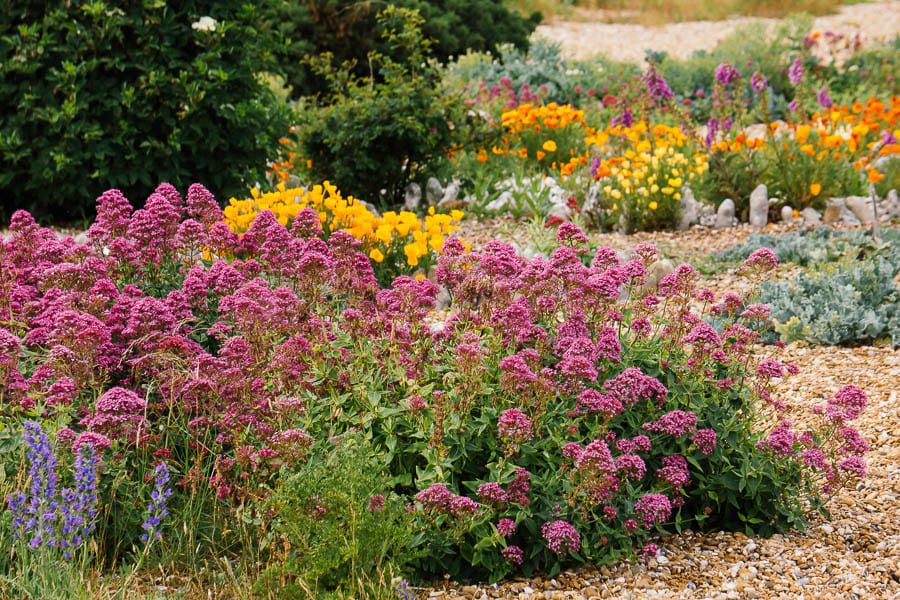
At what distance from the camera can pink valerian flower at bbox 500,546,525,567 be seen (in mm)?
2982

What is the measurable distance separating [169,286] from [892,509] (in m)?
3.10

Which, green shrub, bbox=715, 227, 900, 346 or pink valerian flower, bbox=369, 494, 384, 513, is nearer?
pink valerian flower, bbox=369, 494, 384, 513

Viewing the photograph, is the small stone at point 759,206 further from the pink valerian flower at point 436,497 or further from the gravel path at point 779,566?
the pink valerian flower at point 436,497

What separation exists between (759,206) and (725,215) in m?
0.27

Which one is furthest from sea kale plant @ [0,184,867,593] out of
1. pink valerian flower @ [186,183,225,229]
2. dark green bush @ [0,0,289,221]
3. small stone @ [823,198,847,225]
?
small stone @ [823,198,847,225]

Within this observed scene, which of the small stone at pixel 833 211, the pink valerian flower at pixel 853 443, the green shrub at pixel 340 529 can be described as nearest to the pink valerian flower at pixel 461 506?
the green shrub at pixel 340 529

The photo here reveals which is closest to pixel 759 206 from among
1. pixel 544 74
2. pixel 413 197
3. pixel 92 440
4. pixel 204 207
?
→ pixel 413 197

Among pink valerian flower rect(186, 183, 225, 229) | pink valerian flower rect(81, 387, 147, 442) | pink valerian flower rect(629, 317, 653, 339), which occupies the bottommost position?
pink valerian flower rect(81, 387, 147, 442)

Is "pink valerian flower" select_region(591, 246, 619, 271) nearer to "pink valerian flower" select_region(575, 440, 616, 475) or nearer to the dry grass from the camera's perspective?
"pink valerian flower" select_region(575, 440, 616, 475)

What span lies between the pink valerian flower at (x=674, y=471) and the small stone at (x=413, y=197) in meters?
5.39

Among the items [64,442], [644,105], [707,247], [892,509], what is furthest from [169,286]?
[644,105]

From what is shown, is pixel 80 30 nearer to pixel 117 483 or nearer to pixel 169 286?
pixel 169 286

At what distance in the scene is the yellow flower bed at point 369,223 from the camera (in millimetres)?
5535

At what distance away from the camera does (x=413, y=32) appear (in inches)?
331
